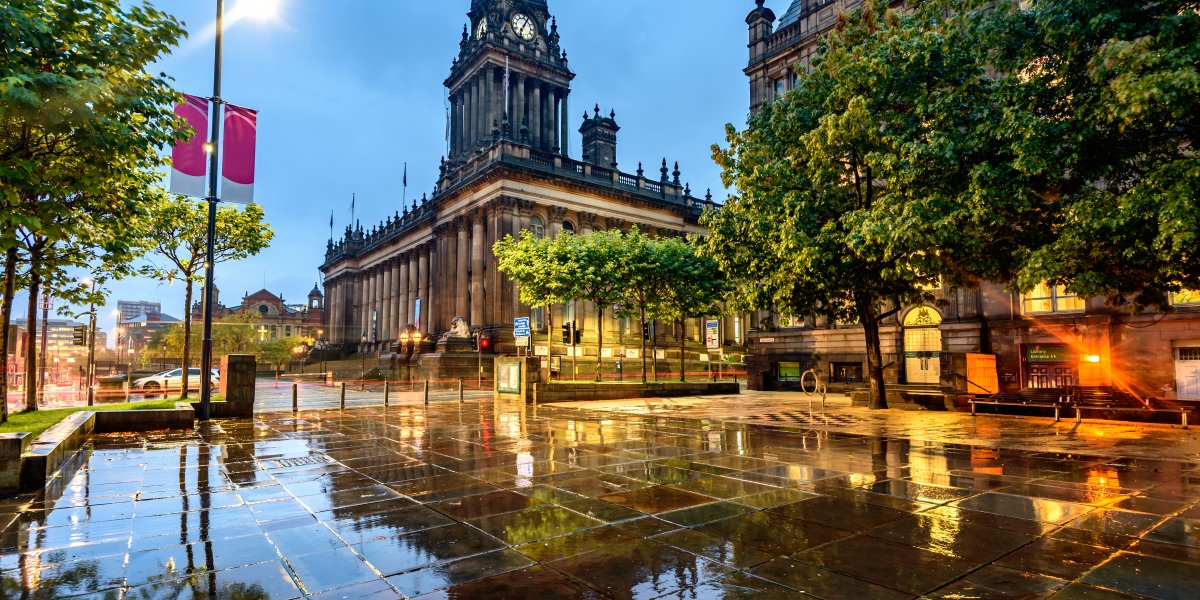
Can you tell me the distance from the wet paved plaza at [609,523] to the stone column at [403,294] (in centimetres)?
6402

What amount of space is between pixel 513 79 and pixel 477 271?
26.6 meters

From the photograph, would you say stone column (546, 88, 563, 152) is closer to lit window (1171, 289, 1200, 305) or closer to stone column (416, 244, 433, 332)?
stone column (416, 244, 433, 332)

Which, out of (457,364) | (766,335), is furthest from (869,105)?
(457,364)

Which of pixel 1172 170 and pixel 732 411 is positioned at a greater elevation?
pixel 1172 170

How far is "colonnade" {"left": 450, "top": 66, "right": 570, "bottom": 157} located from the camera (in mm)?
66938

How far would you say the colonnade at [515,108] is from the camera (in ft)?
220

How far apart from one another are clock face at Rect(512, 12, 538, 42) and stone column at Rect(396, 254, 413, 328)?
93.6ft

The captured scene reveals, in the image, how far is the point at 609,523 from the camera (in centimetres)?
629

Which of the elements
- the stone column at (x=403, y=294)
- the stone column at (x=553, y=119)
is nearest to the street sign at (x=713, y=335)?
the stone column at (x=553, y=119)

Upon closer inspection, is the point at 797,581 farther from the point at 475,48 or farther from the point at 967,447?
the point at 475,48

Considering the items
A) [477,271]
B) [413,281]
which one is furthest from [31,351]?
[413,281]

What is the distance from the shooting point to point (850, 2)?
111ft

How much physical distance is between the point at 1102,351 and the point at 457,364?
34171mm

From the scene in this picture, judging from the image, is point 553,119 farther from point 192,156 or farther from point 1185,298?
point 1185,298
